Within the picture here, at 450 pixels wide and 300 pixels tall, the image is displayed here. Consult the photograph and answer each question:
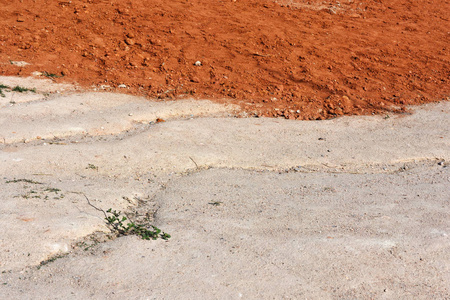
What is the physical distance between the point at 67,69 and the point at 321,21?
16.6 feet

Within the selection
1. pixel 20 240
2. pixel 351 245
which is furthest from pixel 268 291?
pixel 20 240

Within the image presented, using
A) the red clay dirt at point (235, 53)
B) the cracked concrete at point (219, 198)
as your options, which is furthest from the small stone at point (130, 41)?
the cracked concrete at point (219, 198)

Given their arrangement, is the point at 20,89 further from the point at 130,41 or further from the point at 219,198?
the point at 219,198

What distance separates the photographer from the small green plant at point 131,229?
3.76 metres

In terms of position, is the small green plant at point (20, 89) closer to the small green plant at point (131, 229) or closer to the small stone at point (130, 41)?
the small stone at point (130, 41)

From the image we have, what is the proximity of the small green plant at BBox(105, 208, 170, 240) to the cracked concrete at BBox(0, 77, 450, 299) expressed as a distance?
0.30 ft

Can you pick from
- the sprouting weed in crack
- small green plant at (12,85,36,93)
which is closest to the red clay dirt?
small green plant at (12,85,36,93)

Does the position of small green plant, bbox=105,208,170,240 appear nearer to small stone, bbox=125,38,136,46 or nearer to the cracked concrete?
the cracked concrete

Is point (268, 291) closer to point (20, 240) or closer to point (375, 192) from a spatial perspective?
point (20, 240)

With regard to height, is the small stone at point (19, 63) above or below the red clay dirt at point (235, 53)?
below

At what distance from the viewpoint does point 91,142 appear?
5.68m

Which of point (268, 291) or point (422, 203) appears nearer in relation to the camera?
point (268, 291)

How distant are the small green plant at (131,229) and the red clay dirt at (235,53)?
11.2ft

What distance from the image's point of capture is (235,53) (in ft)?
27.2
